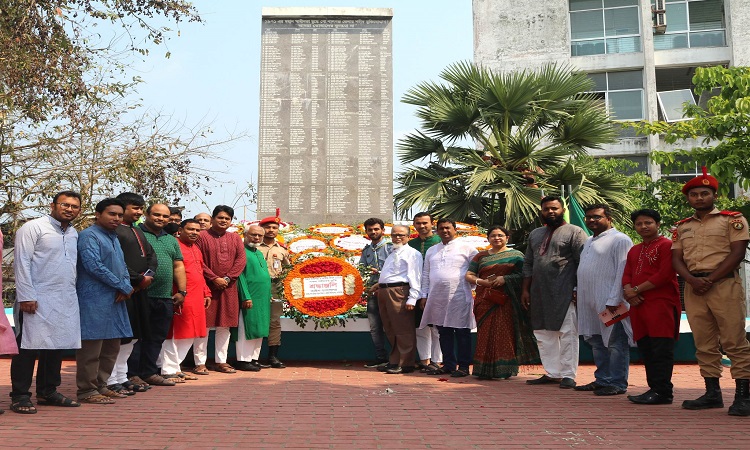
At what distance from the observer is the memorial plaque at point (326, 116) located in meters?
14.3

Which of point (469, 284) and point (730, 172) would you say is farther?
point (730, 172)

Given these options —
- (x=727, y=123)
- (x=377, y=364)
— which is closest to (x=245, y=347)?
(x=377, y=364)

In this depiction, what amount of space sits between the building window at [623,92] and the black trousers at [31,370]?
65.1 feet

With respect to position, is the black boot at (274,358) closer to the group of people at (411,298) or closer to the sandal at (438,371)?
the group of people at (411,298)

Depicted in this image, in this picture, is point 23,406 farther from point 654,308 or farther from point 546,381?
point 654,308

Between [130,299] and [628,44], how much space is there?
20462 millimetres

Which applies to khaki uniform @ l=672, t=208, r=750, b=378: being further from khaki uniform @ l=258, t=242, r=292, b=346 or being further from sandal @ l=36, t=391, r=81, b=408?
sandal @ l=36, t=391, r=81, b=408

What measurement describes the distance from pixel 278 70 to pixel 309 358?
703 centimetres

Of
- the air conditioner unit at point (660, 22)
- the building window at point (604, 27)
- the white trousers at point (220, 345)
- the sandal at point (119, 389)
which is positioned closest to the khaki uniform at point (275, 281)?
the white trousers at point (220, 345)

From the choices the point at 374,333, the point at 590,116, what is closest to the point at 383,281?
the point at 374,333

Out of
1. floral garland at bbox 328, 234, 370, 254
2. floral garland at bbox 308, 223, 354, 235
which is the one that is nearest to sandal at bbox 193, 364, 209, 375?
floral garland at bbox 328, 234, 370, 254

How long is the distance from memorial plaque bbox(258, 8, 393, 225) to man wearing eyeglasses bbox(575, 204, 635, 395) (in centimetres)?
740

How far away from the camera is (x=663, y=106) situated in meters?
→ 22.7

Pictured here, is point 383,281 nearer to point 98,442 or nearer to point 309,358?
point 309,358
